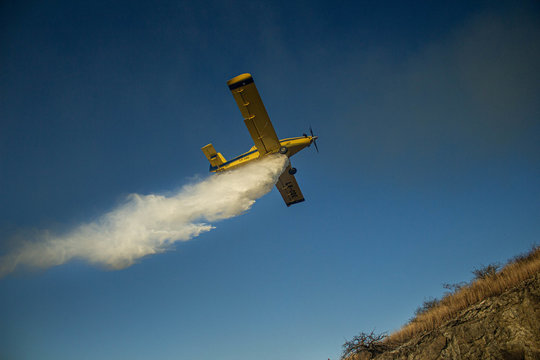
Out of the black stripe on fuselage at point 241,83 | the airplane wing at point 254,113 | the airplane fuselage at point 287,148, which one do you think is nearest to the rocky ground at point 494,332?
the airplane fuselage at point 287,148

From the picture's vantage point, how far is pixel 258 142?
16828 mm

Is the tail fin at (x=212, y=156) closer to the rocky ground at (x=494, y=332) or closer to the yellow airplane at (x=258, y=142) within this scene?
the yellow airplane at (x=258, y=142)

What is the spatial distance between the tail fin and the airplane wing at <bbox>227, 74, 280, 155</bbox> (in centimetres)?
342

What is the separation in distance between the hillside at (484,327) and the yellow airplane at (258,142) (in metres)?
11.4

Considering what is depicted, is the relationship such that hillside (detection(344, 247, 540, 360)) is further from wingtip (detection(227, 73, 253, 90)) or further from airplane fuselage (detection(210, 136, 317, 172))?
wingtip (detection(227, 73, 253, 90))

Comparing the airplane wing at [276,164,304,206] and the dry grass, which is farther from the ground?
the airplane wing at [276,164,304,206]

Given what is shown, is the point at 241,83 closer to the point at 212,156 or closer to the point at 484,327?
the point at 212,156

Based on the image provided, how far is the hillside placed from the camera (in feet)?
22.5

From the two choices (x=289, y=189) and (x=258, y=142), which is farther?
(x=289, y=189)

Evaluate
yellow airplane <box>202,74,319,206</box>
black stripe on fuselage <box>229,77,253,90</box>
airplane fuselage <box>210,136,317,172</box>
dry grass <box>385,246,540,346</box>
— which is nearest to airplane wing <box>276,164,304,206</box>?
yellow airplane <box>202,74,319,206</box>

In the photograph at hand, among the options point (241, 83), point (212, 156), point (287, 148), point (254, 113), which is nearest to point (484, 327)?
point (287, 148)

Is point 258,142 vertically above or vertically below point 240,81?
below

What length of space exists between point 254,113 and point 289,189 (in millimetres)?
7099

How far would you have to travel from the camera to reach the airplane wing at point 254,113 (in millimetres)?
13985
